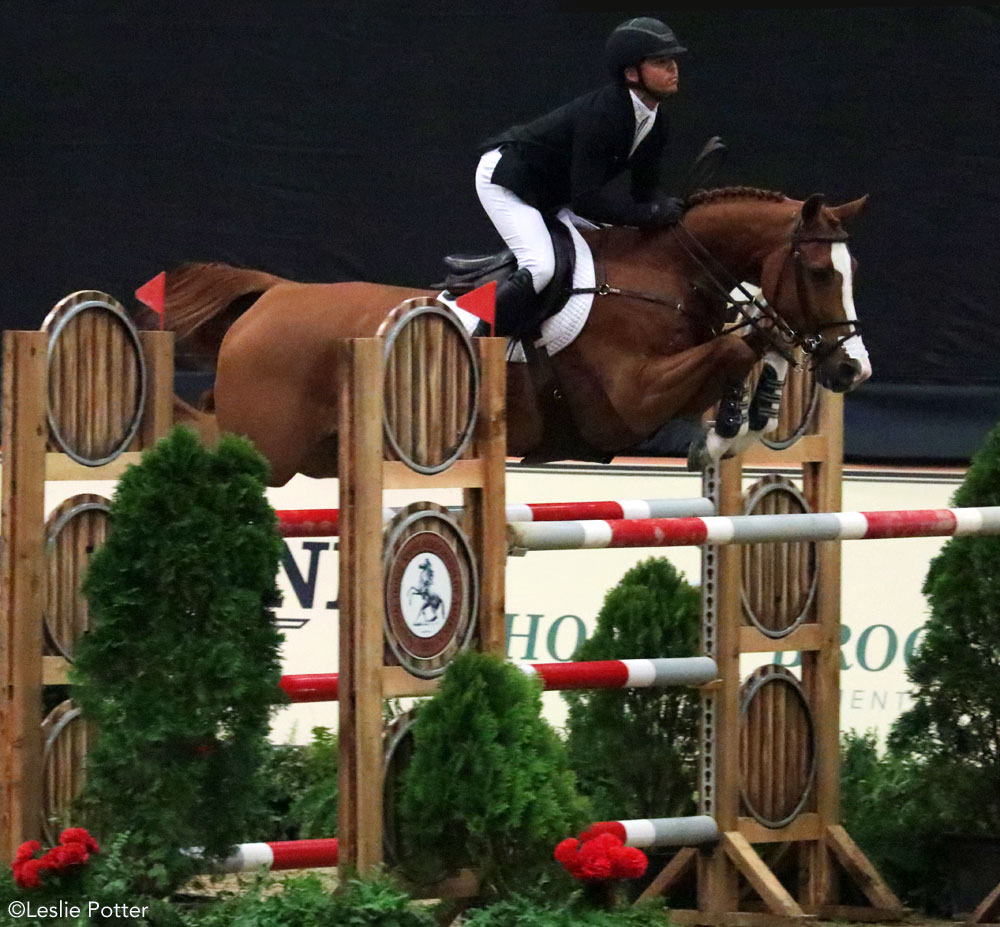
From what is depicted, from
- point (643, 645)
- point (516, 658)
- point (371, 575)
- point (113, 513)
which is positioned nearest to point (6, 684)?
point (113, 513)

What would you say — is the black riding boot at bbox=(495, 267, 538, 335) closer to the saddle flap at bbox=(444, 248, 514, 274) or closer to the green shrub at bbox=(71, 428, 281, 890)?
the saddle flap at bbox=(444, 248, 514, 274)

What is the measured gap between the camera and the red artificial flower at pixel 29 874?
10.1ft

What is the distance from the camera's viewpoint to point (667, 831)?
3.95 meters

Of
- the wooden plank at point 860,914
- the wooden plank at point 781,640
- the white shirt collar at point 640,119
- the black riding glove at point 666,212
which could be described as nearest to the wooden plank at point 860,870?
the wooden plank at point 860,914

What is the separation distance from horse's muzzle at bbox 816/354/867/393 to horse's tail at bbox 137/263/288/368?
1.53m

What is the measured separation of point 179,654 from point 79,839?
34 centimetres

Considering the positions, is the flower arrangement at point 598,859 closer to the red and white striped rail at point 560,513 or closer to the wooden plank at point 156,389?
the red and white striped rail at point 560,513

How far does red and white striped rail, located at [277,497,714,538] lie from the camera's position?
12.9ft

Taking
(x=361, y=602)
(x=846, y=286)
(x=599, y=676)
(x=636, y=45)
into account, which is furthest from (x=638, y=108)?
(x=361, y=602)

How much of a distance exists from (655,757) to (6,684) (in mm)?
1620

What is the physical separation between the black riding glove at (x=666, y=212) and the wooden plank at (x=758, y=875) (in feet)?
4.72

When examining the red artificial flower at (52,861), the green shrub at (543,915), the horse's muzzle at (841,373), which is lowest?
the green shrub at (543,915)

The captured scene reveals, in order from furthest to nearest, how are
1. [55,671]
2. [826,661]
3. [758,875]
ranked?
[826,661] < [758,875] < [55,671]

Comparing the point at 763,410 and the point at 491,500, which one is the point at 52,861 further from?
the point at 763,410
